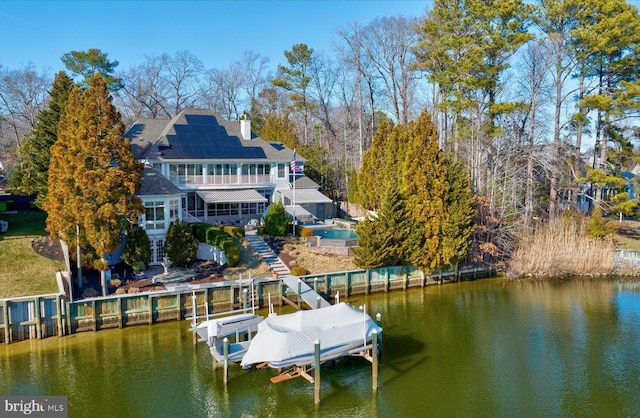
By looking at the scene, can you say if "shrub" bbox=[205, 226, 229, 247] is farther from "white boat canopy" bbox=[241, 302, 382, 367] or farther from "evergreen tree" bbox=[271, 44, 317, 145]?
"evergreen tree" bbox=[271, 44, 317, 145]

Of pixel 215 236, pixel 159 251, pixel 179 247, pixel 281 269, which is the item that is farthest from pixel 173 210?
pixel 281 269

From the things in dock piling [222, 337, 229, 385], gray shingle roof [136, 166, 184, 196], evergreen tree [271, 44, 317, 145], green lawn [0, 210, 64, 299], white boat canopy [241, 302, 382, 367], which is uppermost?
evergreen tree [271, 44, 317, 145]

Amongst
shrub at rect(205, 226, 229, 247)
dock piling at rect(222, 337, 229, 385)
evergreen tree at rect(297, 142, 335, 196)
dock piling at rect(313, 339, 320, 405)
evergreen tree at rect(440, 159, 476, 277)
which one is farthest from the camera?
evergreen tree at rect(297, 142, 335, 196)

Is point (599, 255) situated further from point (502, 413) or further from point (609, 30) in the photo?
point (502, 413)

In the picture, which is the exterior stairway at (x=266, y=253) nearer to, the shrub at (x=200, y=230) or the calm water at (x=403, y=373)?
the shrub at (x=200, y=230)

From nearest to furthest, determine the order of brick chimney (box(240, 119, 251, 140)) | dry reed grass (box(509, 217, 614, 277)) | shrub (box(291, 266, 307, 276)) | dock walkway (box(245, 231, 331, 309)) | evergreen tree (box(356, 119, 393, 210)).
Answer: dock walkway (box(245, 231, 331, 309)), shrub (box(291, 266, 307, 276)), dry reed grass (box(509, 217, 614, 277)), brick chimney (box(240, 119, 251, 140)), evergreen tree (box(356, 119, 393, 210))

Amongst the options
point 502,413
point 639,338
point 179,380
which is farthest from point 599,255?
point 179,380

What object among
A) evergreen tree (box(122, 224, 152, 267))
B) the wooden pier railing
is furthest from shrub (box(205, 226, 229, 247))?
the wooden pier railing

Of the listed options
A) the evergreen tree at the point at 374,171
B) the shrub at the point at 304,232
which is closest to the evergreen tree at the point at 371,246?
the shrub at the point at 304,232
